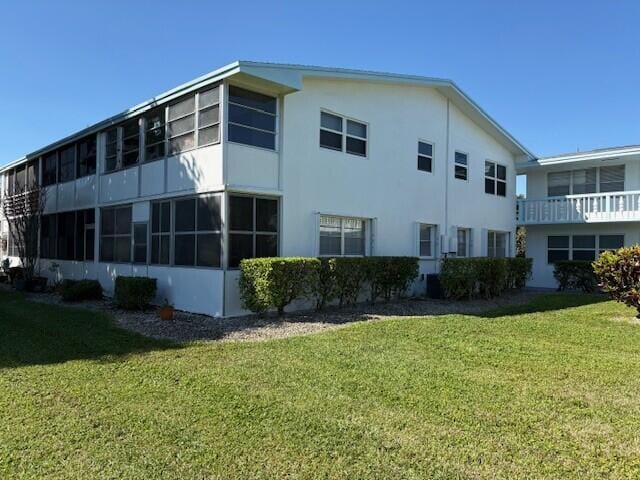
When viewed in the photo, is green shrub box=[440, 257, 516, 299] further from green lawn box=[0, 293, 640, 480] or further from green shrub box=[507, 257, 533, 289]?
green lawn box=[0, 293, 640, 480]

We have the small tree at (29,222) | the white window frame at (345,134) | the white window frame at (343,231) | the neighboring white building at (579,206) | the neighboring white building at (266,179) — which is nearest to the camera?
the neighboring white building at (266,179)

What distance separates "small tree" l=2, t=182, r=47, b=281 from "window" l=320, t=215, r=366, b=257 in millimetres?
11293

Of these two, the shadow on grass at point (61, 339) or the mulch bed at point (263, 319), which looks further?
the mulch bed at point (263, 319)

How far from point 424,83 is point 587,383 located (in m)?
11.8

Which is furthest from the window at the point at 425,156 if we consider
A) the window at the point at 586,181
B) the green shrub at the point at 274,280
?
the window at the point at 586,181

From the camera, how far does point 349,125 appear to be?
44.8ft

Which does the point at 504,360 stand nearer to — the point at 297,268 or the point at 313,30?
the point at 297,268

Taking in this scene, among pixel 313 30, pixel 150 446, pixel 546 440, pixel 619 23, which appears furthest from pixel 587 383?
pixel 619 23

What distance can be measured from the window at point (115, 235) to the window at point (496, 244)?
13511 millimetres

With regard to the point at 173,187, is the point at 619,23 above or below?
above

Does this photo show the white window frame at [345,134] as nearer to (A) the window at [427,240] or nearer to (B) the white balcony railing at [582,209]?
(A) the window at [427,240]

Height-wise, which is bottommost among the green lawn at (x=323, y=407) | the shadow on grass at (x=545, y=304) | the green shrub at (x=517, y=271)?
the green lawn at (x=323, y=407)

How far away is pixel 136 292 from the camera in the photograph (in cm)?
1168

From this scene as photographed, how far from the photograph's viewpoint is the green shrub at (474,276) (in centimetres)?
1452
